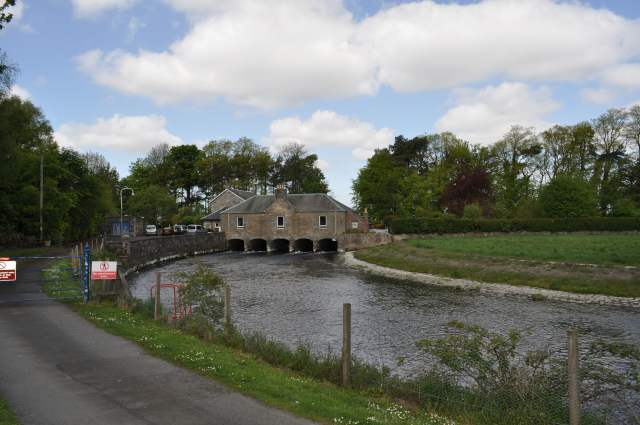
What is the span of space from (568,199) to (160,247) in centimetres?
5448

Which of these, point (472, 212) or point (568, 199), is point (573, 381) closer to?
point (472, 212)

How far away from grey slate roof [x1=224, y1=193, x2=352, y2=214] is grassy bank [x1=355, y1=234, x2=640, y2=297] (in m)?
17.6

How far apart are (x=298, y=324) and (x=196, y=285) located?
7.37m

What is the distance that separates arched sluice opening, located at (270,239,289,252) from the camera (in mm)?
71688

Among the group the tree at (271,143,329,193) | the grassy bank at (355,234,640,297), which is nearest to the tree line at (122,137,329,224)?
the tree at (271,143,329,193)

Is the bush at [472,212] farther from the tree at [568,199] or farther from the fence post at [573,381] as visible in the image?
the fence post at [573,381]

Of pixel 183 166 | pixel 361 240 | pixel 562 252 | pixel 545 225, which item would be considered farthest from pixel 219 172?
pixel 562 252

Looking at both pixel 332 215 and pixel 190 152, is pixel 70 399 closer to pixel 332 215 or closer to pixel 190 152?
pixel 332 215

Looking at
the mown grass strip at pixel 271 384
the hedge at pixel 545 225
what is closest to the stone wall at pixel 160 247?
the mown grass strip at pixel 271 384

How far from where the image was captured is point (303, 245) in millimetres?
74062

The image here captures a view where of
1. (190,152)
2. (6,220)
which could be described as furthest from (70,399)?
(190,152)

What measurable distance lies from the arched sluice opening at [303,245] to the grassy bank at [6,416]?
62.6 meters

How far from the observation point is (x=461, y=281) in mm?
35594

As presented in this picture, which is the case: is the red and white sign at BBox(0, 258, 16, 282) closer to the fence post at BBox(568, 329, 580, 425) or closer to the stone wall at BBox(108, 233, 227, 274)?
the fence post at BBox(568, 329, 580, 425)
